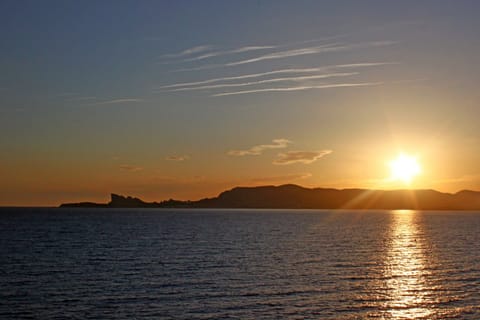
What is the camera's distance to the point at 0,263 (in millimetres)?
68938

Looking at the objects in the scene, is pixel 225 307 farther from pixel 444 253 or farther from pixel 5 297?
pixel 444 253

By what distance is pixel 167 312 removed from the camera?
40000 mm

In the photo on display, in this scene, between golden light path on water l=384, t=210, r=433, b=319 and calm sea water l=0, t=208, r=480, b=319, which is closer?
calm sea water l=0, t=208, r=480, b=319

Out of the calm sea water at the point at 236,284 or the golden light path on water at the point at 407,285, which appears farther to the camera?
the golden light path on water at the point at 407,285

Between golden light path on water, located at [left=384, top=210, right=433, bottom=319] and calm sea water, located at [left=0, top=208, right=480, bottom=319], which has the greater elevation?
calm sea water, located at [left=0, top=208, right=480, bottom=319]

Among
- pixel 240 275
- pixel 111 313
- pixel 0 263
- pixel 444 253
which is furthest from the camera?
pixel 444 253

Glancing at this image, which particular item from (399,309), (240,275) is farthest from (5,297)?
(399,309)

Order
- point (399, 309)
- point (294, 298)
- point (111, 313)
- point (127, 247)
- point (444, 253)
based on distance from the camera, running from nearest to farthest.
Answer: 1. point (111, 313)
2. point (399, 309)
3. point (294, 298)
4. point (444, 253)
5. point (127, 247)

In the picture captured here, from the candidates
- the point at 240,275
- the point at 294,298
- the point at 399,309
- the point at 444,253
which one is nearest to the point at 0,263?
the point at 240,275

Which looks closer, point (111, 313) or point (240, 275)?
point (111, 313)

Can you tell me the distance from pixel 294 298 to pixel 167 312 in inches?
445

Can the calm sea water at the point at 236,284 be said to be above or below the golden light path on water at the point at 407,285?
above

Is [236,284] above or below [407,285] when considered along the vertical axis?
above

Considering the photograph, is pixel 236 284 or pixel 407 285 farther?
pixel 407 285
